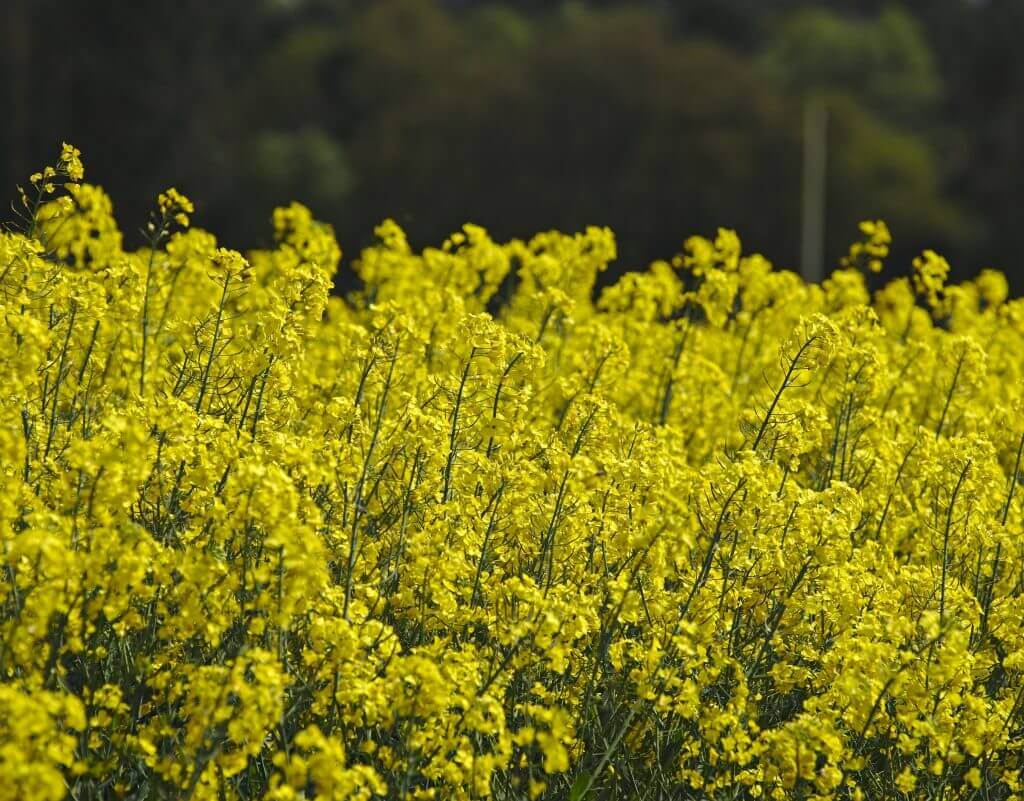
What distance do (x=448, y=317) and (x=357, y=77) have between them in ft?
141

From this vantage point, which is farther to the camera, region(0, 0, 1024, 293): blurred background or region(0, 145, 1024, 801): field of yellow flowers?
region(0, 0, 1024, 293): blurred background

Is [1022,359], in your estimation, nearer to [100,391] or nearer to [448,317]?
[448,317]

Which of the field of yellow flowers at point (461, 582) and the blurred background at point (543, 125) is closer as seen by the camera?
the field of yellow flowers at point (461, 582)

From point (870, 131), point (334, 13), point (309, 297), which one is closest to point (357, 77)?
point (334, 13)

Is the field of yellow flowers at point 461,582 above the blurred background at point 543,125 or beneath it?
beneath

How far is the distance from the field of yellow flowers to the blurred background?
21334 mm

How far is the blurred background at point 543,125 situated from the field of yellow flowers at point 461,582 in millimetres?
21334

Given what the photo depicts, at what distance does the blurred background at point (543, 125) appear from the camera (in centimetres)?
3017

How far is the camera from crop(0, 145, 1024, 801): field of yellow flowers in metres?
4.02

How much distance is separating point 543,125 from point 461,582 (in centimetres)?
3585

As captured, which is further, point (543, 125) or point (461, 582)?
point (543, 125)

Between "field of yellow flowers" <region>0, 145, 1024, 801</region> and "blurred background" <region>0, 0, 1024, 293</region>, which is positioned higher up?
"blurred background" <region>0, 0, 1024, 293</region>

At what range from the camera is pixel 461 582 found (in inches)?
205

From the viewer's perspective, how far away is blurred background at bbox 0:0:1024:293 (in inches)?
1188
